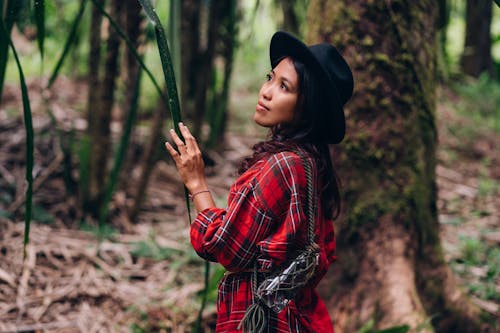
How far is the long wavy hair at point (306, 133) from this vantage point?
1.26m

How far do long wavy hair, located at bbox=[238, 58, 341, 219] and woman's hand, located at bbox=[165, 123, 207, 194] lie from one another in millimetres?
130

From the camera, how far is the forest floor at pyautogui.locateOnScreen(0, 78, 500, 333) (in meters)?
2.26

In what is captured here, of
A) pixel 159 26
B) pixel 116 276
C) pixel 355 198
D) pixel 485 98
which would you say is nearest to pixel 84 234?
pixel 116 276

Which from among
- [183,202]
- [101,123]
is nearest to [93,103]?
[101,123]

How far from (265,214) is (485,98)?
18.1 feet

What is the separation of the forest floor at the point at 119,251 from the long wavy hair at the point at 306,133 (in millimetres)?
738

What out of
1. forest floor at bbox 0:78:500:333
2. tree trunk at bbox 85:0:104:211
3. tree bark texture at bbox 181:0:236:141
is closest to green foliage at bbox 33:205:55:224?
forest floor at bbox 0:78:500:333

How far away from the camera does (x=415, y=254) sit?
208 centimetres

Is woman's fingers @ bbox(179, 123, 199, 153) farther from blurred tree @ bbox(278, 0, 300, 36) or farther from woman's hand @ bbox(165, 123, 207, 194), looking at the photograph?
blurred tree @ bbox(278, 0, 300, 36)

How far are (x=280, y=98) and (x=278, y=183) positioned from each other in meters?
0.21

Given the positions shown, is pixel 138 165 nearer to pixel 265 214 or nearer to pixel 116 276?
pixel 116 276

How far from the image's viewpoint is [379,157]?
6.68 feet

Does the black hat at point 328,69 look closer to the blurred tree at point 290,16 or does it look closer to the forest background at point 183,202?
the forest background at point 183,202

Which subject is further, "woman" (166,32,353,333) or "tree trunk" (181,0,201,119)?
"tree trunk" (181,0,201,119)
